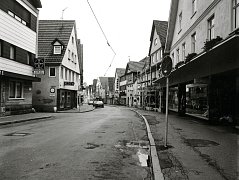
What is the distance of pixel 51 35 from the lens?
34.1m

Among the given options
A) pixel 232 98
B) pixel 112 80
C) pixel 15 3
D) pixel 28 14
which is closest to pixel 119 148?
pixel 232 98

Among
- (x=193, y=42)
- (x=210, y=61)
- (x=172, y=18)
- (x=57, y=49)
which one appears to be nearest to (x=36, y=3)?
(x=57, y=49)

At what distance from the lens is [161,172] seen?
529 cm

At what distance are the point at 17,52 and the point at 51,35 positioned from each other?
13.6 metres

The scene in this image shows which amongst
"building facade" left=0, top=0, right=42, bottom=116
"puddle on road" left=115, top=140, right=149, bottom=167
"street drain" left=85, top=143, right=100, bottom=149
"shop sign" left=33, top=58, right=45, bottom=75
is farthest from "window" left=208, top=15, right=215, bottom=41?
"shop sign" left=33, top=58, right=45, bottom=75

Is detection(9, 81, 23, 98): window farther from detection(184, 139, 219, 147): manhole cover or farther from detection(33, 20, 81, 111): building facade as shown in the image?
detection(184, 139, 219, 147): manhole cover

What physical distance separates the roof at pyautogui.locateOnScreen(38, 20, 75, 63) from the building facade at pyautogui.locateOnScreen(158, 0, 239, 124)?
16454 millimetres

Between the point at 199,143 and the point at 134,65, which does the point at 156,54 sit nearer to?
the point at 134,65

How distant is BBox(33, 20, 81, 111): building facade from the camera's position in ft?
101

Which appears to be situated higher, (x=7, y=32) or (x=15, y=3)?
(x=15, y=3)

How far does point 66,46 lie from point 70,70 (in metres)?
4.42

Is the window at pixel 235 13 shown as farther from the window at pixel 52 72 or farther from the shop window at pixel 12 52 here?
the window at pixel 52 72

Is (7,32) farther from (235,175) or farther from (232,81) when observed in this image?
(235,175)

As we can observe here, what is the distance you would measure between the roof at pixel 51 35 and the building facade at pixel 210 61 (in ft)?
54.0
